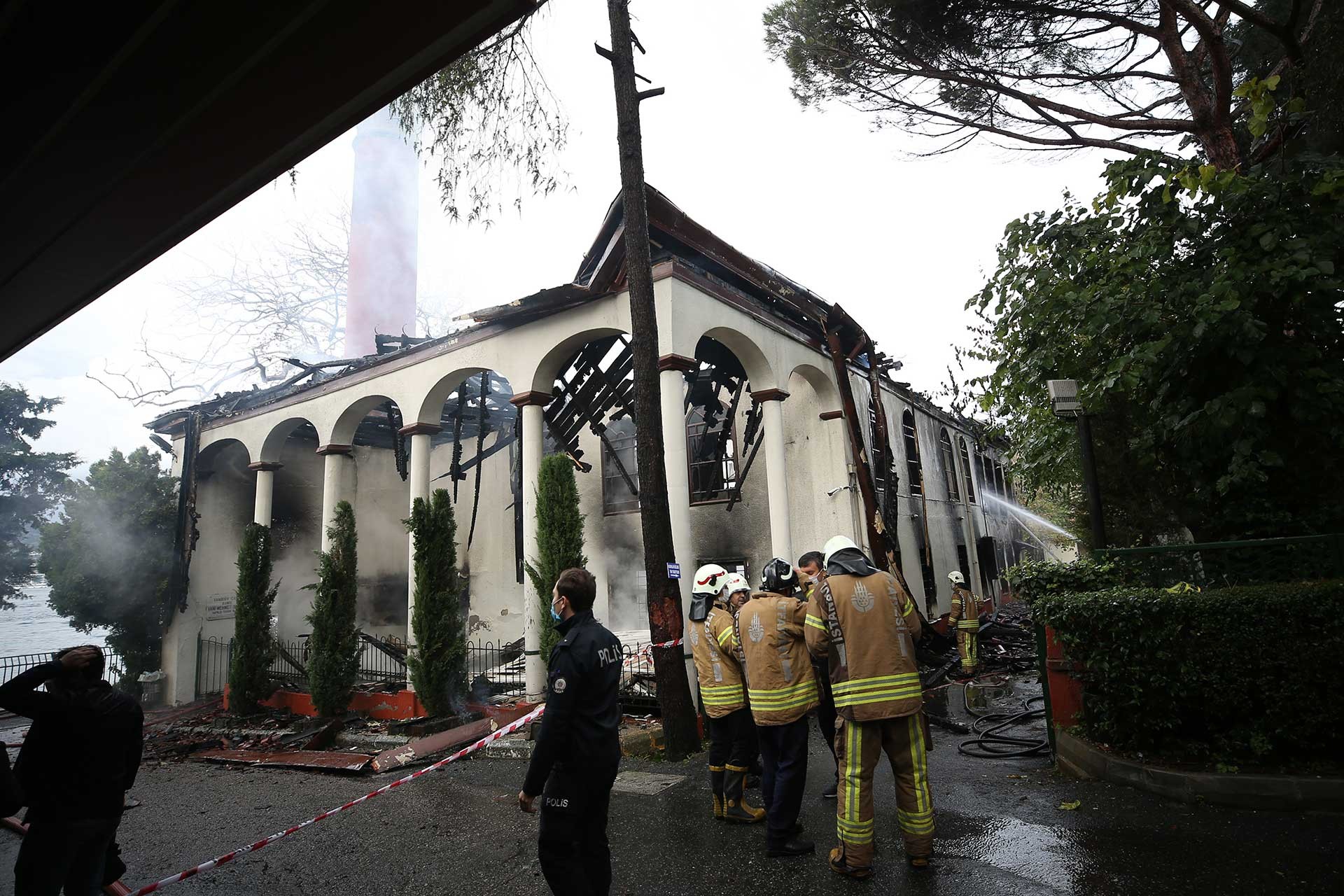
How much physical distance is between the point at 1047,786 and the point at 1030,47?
31.8 ft

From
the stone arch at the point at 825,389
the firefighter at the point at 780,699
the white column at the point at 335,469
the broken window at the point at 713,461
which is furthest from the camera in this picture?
the broken window at the point at 713,461

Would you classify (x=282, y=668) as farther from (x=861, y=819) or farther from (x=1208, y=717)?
(x=1208, y=717)

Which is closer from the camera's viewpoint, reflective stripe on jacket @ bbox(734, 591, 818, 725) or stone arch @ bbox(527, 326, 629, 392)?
reflective stripe on jacket @ bbox(734, 591, 818, 725)

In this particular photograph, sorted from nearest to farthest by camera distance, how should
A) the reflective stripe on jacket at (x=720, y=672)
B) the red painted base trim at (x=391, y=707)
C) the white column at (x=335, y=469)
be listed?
the reflective stripe on jacket at (x=720, y=672), the red painted base trim at (x=391, y=707), the white column at (x=335, y=469)

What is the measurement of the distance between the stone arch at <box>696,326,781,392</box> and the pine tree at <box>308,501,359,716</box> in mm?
7028

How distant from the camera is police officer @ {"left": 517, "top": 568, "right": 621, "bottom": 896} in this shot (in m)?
3.32

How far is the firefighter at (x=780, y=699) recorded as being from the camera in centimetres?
461

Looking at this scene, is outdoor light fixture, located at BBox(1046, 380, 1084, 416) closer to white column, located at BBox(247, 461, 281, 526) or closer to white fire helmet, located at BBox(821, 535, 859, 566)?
white fire helmet, located at BBox(821, 535, 859, 566)

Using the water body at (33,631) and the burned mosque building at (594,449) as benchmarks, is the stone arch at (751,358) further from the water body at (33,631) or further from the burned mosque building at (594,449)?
the water body at (33,631)

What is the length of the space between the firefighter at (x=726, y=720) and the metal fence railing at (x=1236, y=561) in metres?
3.56

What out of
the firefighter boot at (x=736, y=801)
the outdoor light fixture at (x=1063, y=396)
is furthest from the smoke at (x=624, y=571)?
the firefighter boot at (x=736, y=801)

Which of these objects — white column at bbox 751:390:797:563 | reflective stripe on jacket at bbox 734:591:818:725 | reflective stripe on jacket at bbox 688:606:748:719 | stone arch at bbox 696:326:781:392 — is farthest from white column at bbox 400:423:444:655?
reflective stripe on jacket at bbox 734:591:818:725

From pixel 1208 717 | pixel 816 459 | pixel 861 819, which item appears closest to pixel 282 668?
pixel 816 459

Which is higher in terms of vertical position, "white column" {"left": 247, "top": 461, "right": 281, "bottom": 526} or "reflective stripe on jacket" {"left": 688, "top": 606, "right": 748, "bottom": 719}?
"white column" {"left": 247, "top": 461, "right": 281, "bottom": 526}
